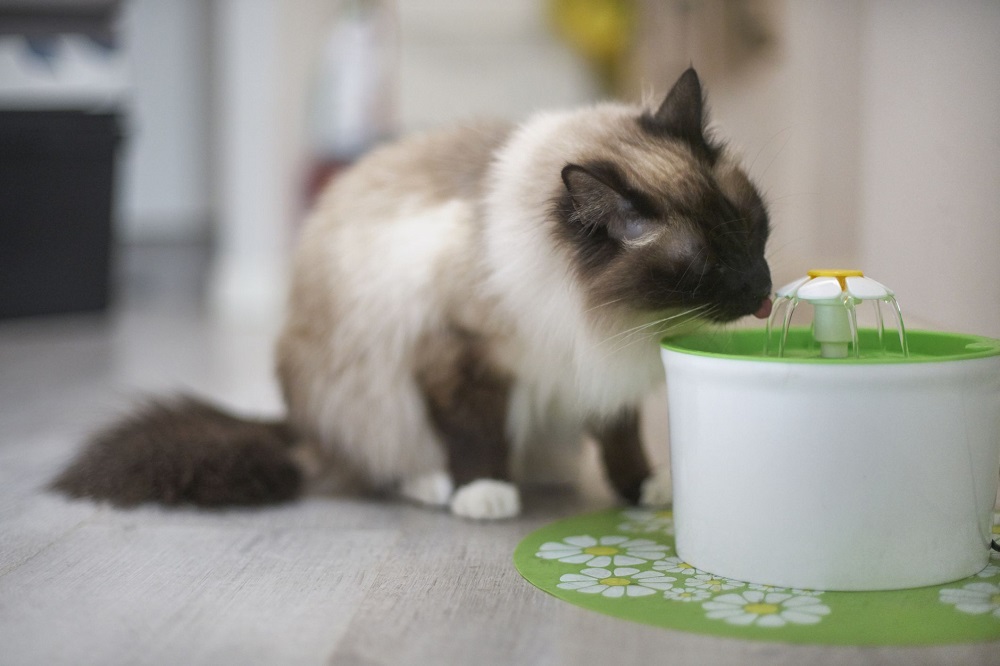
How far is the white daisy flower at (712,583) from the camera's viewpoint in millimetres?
992

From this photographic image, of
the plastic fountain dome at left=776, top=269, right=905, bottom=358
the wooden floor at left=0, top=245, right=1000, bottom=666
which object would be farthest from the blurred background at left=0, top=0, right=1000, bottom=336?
the wooden floor at left=0, top=245, right=1000, bottom=666

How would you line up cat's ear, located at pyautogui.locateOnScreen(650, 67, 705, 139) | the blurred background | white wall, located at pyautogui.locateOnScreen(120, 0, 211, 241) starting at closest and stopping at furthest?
1. cat's ear, located at pyautogui.locateOnScreen(650, 67, 705, 139)
2. the blurred background
3. white wall, located at pyautogui.locateOnScreen(120, 0, 211, 241)

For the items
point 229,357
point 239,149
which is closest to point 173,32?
point 239,149

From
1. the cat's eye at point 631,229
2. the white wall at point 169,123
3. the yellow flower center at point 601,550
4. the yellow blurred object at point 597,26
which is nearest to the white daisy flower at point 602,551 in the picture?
the yellow flower center at point 601,550

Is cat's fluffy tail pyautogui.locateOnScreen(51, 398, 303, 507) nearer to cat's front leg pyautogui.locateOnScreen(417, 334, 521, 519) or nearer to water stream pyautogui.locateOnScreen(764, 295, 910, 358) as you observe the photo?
cat's front leg pyautogui.locateOnScreen(417, 334, 521, 519)

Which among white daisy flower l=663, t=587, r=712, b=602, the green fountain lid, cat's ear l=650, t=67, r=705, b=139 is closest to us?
white daisy flower l=663, t=587, r=712, b=602

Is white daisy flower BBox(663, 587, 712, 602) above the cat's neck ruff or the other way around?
the other way around

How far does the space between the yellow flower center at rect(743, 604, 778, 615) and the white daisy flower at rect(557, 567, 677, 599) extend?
0.31 feet

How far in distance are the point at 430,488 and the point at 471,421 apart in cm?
16

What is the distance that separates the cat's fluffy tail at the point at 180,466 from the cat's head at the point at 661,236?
0.55m

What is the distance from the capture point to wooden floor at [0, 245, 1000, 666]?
33.5 inches

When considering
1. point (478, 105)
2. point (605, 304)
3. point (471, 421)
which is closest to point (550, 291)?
point (605, 304)

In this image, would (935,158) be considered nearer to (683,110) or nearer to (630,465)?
(683,110)

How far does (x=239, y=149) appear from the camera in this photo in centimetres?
397
